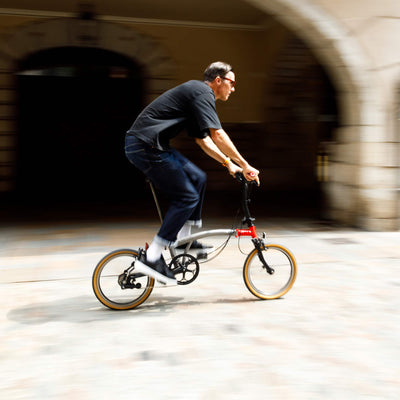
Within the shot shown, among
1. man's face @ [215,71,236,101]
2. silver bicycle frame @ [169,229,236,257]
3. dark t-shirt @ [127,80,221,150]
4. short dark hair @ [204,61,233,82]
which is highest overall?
short dark hair @ [204,61,233,82]

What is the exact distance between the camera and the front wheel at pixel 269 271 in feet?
12.3

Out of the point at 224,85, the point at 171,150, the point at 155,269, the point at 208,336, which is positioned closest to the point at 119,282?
the point at 155,269

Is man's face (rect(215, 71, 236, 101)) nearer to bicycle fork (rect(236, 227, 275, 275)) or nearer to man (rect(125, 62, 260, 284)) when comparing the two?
man (rect(125, 62, 260, 284))

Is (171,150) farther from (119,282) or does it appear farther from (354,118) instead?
(354,118)

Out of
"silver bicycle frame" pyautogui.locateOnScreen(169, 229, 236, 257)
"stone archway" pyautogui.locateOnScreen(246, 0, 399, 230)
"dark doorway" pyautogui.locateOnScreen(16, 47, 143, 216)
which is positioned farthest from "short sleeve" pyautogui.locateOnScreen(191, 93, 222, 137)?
"dark doorway" pyautogui.locateOnScreen(16, 47, 143, 216)

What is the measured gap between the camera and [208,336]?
311 centimetres

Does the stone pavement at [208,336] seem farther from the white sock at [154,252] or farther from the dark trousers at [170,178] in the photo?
the dark trousers at [170,178]

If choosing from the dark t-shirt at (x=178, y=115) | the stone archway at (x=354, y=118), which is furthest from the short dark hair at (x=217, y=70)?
the stone archway at (x=354, y=118)

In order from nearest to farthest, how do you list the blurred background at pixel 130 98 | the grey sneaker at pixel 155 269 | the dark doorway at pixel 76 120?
the grey sneaker at pixel 155 269
the blurred background at pixel 130 98
the dark doorway at pixel 76 120

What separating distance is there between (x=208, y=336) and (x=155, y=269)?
25.2 inches

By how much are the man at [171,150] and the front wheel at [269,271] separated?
1.92 ft

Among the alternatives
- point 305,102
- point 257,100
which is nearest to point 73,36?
point 257,100

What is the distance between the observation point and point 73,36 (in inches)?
371

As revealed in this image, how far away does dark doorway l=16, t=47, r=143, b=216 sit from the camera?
1004cm
